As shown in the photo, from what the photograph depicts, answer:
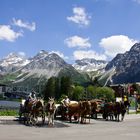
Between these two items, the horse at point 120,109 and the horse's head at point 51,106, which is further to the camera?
the horse at point 120,109

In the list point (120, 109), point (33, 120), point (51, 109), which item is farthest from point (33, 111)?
point (120, 109)

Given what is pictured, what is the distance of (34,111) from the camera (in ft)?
120

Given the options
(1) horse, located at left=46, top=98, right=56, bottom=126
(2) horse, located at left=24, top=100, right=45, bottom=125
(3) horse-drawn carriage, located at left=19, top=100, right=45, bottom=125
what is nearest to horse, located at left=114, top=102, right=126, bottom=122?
(1) horse, located at left=46, top=98, right=56, bottom=126

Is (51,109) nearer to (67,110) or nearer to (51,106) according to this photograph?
(51,106)

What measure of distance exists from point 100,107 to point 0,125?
53.5 feet

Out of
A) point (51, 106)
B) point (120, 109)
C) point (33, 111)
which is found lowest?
point (33, 111)

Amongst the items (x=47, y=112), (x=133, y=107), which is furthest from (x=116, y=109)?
(x=133, y=107)

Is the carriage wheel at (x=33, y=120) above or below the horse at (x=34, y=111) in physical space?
below

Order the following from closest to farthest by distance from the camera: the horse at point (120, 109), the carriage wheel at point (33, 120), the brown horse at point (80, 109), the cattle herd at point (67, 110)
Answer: the carriage wheel at point (33, 120) → the cattle herd at point (67, 110) → the brown horse at point (80, 109) → the horse at point (120, 109)

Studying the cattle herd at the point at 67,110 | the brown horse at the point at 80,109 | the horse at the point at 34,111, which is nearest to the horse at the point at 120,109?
the cattle herd at the point at 67,110

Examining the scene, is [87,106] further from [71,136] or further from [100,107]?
[71,136]

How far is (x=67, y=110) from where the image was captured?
134ft

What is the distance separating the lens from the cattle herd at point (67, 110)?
36.6 metres

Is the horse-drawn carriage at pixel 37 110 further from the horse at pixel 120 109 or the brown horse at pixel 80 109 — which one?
the horse at pixel 120 109
